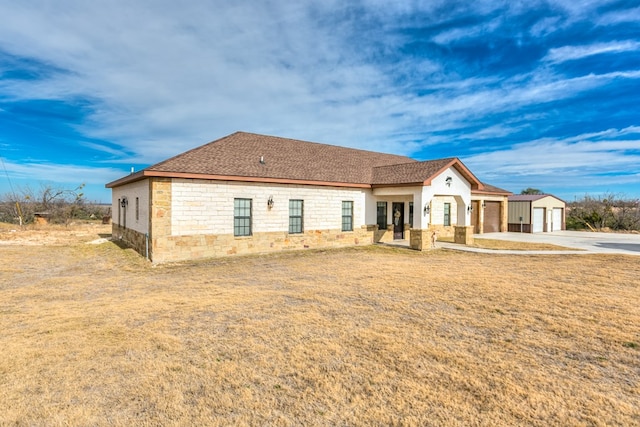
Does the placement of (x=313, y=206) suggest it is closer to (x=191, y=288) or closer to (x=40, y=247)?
(x=191, y=288)

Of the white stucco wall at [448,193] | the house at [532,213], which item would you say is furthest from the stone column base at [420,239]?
the house at [532,213]

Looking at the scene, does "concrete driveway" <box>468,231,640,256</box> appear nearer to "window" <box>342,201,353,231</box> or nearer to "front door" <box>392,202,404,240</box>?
"front door" <box>392,202,404,240</box>

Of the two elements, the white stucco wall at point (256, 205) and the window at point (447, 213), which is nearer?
the white stucco wall at point (256, 205)

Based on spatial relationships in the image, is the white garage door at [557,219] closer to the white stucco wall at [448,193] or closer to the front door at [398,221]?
the white stucco wall at [448,193]

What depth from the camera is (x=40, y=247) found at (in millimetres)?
16406

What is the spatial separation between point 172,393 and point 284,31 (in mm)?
15220

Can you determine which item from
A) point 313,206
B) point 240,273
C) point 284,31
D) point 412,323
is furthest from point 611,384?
point 284,31

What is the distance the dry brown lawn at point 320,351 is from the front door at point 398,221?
1016 centimetres

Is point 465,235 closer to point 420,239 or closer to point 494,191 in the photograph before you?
point 420,239

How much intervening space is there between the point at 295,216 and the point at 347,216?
3.28 m

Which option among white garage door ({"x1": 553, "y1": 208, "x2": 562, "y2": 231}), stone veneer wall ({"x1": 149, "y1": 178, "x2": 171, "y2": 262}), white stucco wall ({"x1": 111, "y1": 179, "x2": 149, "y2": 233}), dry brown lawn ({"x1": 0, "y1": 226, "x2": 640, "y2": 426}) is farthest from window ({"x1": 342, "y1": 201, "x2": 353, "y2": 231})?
white garage door ({"x1": 553, "y1": 208, "x2": 562, "y2": 231})

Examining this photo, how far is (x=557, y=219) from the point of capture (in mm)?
29578

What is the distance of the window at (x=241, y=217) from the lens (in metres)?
14.3

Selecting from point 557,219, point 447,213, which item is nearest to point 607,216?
point 557,219
